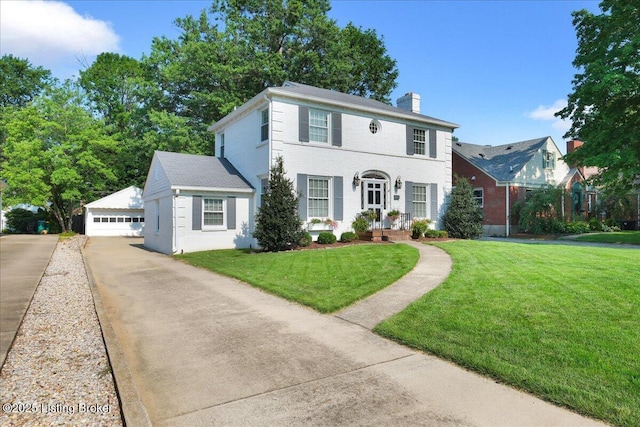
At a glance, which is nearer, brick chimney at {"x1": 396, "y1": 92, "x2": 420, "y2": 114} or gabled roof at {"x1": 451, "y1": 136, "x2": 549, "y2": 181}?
brick chimney at {"x1": 396, "y1": 92, "x2": 420, "y2": 114}

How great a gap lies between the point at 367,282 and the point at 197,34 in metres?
31.2

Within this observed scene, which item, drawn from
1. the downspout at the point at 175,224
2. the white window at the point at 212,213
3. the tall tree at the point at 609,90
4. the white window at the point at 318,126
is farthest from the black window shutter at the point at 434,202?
the downspout at the point at 175,224

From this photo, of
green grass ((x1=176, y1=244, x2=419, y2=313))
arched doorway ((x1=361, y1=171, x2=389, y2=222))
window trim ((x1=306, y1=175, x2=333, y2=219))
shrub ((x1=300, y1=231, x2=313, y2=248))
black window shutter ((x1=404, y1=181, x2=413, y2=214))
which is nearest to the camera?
green grass ((x1=176, y1=244, x2=419, y2=313))

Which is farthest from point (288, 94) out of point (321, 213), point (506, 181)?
point (506, 181)

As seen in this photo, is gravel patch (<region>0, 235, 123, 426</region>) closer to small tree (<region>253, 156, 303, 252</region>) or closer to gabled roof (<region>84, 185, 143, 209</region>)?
small tree (<region>253, 156, 303, 252</region>)

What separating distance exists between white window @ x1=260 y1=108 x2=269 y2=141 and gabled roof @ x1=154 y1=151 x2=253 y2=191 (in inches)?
95.6

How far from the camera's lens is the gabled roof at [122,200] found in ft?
102

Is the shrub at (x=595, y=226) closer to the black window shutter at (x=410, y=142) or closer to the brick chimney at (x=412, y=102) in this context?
the brick chimney at (x=412, y=102)

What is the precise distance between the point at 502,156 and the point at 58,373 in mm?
28504

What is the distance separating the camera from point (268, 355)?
14.6 feet

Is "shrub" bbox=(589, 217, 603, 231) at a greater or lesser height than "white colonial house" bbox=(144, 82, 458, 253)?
lesser

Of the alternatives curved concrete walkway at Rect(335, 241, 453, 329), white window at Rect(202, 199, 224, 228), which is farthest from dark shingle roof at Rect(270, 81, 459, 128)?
curved concrete walkway at Rect(335, 241, 453, 329)

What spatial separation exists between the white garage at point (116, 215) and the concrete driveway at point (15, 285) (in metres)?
14.8

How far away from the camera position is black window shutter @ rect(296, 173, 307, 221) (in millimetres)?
15633
